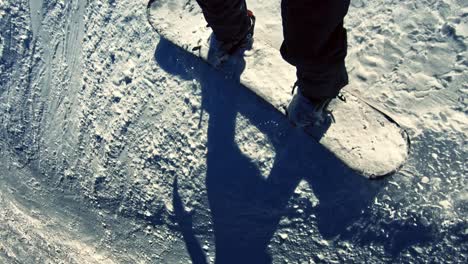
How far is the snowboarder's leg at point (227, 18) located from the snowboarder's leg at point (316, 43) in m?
0.35

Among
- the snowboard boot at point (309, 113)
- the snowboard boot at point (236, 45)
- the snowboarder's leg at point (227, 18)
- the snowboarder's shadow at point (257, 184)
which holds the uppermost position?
the snowboarder's leg at point (227, 18)

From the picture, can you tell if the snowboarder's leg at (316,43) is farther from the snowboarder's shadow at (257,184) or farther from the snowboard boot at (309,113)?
the snowboarder's shadow at (257,184)

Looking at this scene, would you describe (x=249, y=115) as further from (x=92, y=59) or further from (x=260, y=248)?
(x=92, y=59)

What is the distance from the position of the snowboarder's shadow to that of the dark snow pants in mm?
299

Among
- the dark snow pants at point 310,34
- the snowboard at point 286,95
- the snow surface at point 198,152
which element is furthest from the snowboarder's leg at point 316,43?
the snow surface at point 198,152

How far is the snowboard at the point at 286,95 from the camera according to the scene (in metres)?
1.65

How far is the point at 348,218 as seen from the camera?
168 centimetres

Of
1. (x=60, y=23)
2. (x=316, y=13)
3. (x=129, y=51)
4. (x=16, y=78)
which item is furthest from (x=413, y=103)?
(x=16, y=78)

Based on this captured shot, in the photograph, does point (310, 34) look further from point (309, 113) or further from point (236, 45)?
point (236, 45)

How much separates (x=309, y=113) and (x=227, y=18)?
513mm

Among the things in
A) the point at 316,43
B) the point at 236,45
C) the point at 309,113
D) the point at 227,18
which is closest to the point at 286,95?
the point at 309,113

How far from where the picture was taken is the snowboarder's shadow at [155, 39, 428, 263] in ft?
5.57

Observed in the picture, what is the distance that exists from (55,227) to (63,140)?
18.8 inches

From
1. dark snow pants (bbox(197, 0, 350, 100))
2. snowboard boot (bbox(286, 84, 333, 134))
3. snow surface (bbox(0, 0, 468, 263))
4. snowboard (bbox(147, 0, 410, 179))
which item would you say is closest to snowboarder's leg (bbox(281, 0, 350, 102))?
dark snow pants (bbox(197, 0, 350, 100))
